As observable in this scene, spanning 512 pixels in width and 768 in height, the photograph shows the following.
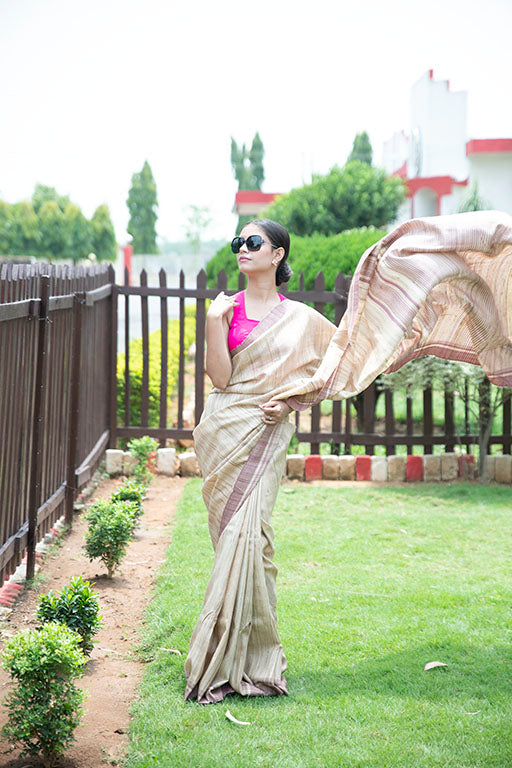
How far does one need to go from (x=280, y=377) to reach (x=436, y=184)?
89.2ft

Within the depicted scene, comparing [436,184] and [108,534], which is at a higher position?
[436,184]

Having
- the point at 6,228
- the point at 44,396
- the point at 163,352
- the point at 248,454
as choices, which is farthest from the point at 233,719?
the point at 6,228

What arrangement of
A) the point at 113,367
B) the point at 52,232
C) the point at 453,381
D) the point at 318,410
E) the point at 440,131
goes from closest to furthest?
the point at 453,381 < the point at 318,410 < the point at 113,367 < the point at 440,131 < the point at 52,232

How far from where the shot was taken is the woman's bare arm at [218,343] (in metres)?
3.93

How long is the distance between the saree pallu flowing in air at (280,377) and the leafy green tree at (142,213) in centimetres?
8232

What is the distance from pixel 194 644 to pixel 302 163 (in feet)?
183

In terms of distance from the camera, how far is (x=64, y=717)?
3.15 m

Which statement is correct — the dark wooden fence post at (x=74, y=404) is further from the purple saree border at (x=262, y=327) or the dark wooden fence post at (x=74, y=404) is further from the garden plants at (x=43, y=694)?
the garden plants at (x=43, y=694)

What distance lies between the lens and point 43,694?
3121 mm

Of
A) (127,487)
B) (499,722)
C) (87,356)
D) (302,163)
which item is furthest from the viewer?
(302,163)

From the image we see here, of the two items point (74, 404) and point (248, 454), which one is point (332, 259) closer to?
point (74, 404)

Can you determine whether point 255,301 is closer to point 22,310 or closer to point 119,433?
point 22,310

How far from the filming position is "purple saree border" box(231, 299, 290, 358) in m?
3.99

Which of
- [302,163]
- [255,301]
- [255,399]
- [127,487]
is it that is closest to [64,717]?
[255,399]
